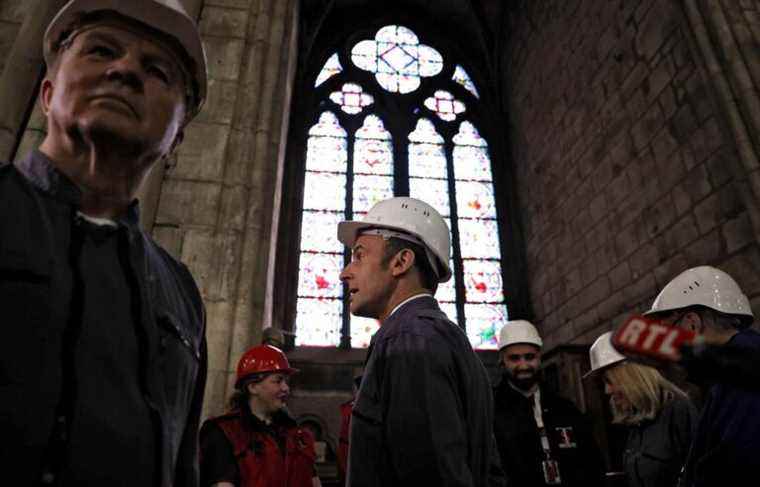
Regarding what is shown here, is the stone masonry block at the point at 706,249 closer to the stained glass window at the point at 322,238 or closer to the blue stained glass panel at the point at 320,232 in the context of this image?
the stained glass window at the point at 322,238

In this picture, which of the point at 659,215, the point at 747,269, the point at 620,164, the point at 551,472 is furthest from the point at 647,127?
the point at 551,472

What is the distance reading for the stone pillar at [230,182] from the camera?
286 centimetres

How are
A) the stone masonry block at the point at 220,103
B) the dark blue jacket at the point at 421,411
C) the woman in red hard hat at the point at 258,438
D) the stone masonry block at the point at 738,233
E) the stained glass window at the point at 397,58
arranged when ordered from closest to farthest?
the dark blue jacket at the point at 421,411 < the woman in red hard hat at the point at 258,438 < the stone masonry block at the point at 220,103 < the stone masonry block at the point at 738,233 < the stained glass window at the point at 397,58

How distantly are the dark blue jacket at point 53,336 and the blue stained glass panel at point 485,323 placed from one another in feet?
22.6

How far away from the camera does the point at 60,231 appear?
76cm

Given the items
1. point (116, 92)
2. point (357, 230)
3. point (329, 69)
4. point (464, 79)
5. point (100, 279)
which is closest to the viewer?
point (100, 279)

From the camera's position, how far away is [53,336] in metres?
0.66

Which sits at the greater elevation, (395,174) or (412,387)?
(395,174)

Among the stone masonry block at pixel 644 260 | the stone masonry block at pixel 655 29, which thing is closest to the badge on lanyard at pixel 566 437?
the stone masonry block at pixel 644 260

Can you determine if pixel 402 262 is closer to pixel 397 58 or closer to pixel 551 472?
pixel 551 472

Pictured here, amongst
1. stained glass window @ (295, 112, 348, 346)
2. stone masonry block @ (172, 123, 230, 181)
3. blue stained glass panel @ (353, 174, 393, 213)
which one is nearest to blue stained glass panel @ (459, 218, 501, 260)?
blue stained glass panel @ (353, 174, 393, 213)

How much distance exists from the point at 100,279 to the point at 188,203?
2.46 meters

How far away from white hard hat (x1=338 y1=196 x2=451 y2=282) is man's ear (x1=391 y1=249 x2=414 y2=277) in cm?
8

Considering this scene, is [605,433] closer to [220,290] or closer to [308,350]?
[220,290]
